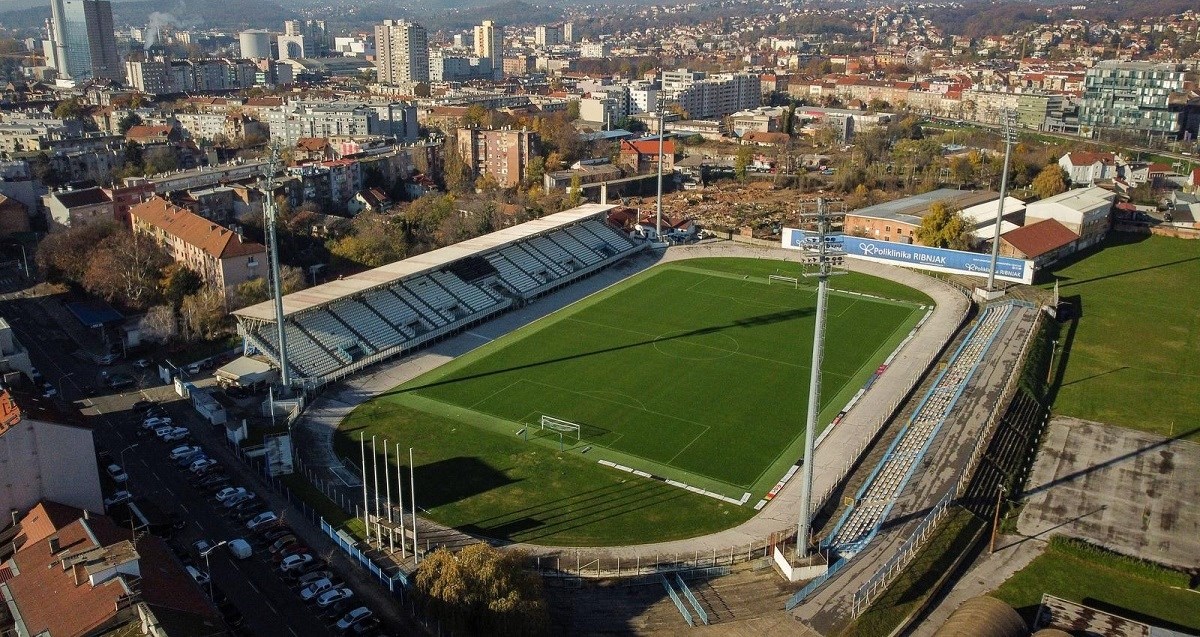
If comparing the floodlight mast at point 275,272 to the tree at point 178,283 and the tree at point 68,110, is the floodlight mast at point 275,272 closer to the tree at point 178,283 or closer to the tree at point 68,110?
the tree at point 178,283

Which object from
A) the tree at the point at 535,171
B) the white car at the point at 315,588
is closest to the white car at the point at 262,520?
the white car at the point at 315,588

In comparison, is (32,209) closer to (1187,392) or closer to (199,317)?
(199,317)

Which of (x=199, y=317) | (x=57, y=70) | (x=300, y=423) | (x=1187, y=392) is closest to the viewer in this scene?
(x=300, y=423)

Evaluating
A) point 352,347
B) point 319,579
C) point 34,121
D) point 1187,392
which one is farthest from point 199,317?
point 34,121

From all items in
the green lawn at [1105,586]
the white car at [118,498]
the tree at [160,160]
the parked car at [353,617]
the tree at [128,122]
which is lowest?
the green lawn at [1105,586]

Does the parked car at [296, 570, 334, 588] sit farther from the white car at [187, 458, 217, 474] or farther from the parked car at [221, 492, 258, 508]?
the white car at [187, 458, 217, 474]

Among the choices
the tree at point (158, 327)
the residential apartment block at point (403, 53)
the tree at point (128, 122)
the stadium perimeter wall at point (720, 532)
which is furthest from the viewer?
the residential apartment block at point (403, 53)

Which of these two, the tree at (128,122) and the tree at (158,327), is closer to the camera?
the tree at (158,327)
